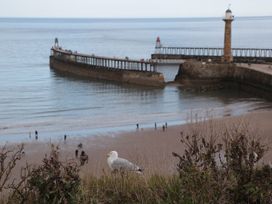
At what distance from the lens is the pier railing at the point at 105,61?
4216 centimetres

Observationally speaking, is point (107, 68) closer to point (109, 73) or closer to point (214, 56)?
point (109, 73)

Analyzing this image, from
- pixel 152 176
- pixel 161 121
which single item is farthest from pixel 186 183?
pixel 161 121

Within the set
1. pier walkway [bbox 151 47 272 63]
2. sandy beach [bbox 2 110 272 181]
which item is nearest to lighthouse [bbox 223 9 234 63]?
pier walkway [bbox 151 47 272 63]

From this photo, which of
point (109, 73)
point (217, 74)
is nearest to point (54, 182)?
point (217, 74)

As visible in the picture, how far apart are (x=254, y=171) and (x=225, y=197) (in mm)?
448

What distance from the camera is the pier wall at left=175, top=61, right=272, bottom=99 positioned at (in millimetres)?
34344

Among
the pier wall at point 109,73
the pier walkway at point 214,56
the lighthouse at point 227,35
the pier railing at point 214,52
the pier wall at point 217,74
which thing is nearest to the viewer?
the pier wall at point 217,74

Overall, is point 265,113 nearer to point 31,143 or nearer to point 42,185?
point 31,143

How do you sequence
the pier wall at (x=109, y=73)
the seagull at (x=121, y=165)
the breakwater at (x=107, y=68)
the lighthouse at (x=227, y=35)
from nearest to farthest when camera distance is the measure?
the seagull at (x=121, y=165) → the lighthouse at (x=227, y=35) → the pier wall at (x=109, y=73) → the breakwater at (x=107, y=68)

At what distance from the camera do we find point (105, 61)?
45750mm

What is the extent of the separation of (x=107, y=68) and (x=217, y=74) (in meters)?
10.5

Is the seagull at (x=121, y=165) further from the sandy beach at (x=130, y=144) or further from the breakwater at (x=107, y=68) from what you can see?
the breakwater at (x=107, y=68)

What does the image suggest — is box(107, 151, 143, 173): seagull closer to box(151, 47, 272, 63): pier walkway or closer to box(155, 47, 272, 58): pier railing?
box(151, 47, 272, 63): pier walkway

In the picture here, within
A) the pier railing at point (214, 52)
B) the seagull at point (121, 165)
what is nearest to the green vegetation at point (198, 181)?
the seagull at point (121, 165)
